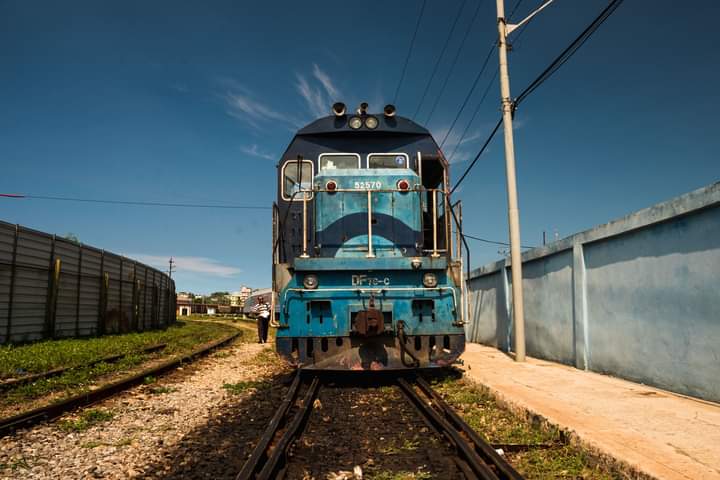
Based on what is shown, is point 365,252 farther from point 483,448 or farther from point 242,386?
point 483,448

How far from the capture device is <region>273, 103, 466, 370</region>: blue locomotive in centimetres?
594

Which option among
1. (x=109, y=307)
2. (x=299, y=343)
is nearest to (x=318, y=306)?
(x=299, y=343)

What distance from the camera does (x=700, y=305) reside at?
17.3 feet

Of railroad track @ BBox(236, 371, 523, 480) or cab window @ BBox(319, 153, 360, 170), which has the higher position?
cab window @ BBox(319, 153, 360, 170)

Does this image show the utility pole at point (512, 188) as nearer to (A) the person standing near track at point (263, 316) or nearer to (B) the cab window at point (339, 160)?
(B) the cab window at point (339, 160)

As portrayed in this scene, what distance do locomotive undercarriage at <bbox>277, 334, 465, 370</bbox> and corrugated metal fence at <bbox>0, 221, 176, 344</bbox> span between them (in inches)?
366

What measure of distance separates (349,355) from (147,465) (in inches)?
111

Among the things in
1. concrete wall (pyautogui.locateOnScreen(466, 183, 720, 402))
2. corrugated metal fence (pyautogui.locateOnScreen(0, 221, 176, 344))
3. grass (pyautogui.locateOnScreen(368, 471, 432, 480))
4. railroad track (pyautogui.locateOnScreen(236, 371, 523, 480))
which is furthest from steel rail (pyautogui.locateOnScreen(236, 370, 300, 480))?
corrugated metal fence (pyautogui.locateOnScreen(0, 221, 176, 344))

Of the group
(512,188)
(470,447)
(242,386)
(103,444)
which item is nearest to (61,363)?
(242,386)

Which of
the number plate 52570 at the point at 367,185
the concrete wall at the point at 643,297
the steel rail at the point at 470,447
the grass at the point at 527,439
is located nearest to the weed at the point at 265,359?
the number plate 52570 at the point at 367,185

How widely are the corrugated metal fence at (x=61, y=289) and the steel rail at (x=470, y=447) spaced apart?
36.9ft

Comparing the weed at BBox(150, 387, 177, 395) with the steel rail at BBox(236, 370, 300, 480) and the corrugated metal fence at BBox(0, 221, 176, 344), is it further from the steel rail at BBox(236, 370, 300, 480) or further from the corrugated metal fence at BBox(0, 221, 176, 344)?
the corrugated metal fence at BBox(0, 221, 176, 344)

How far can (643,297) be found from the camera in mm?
6215

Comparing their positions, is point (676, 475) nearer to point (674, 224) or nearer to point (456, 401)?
point (456, 401)
